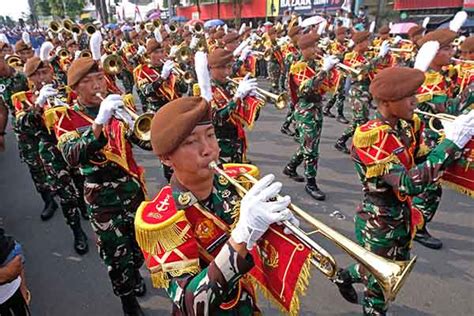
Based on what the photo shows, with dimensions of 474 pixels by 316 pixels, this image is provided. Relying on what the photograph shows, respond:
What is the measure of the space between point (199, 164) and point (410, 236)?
2.15m

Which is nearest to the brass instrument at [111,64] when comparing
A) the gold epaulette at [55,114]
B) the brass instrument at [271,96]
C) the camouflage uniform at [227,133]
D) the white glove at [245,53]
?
the camouflage uniform at [227,133]

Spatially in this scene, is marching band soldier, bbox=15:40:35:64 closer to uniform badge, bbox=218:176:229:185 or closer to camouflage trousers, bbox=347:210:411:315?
uniform badge, bbox=218:176:229:185

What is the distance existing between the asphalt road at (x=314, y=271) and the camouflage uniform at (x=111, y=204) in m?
0.64

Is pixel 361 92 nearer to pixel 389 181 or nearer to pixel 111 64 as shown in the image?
pixel 111 64

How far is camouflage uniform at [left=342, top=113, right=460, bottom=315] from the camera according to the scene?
2.54 m

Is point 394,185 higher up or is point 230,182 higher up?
point 230,182

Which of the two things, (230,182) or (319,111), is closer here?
(230,182)

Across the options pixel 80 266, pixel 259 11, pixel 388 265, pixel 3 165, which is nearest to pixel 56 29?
pixel 3 165

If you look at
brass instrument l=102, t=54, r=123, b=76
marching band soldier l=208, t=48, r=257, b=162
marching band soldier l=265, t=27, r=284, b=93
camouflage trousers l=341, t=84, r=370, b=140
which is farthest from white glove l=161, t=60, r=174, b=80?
marching band soldier l=265, t=27, r=284, b=93

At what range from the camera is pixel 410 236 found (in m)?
3.05

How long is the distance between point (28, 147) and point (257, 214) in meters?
4.97

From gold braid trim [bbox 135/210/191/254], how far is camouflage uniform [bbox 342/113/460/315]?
5.45 feet

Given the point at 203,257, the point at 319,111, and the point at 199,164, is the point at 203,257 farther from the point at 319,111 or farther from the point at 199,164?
the point at 319,111

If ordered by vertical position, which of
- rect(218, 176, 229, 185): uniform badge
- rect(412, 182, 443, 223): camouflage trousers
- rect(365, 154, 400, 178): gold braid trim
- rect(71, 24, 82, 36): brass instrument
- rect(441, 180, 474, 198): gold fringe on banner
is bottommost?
rect(412, 182, 443, 223): camouflage trousers
